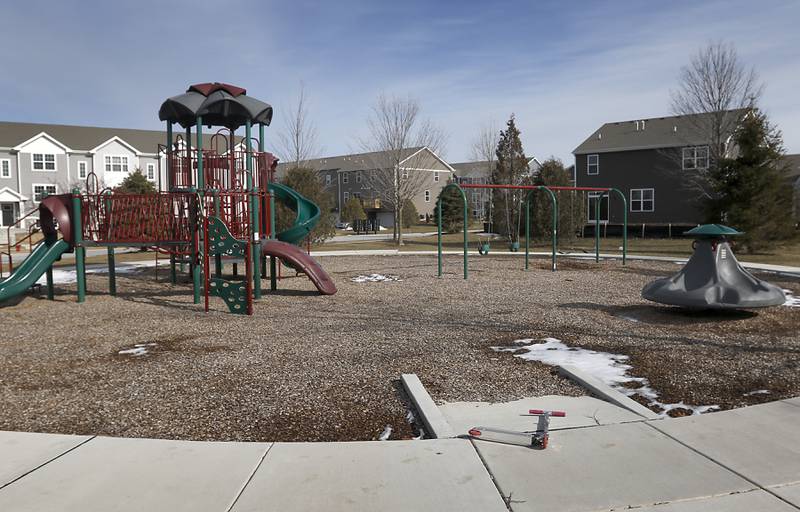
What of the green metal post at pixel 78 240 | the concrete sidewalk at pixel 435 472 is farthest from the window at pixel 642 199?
the concrete sidewalk at pixel 435 472

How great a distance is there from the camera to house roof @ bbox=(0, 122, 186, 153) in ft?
173

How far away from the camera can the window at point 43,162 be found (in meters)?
51.9

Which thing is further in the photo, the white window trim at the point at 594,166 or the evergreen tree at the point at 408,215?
the evergreen tree at the point at 408,215

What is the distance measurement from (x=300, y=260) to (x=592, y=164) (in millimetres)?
35990

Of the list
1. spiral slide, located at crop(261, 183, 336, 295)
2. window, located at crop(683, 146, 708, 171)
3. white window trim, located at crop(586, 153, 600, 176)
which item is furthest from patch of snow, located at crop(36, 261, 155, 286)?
window, located at crop(683, 146, 708, 171)

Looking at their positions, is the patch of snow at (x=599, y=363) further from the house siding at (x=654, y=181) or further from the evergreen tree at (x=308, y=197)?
the house siding at (x=654, y=181)

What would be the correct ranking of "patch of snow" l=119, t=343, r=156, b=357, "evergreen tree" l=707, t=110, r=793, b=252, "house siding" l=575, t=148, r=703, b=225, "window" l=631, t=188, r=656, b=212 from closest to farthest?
"patch of snow" l=119, t=343, r=156, b=357, "evergreen tree" l=707, t=110, r=793, b=252, "house siding" l=575, t=148, r=703, b=225, "window" l=631, t=188, r=656, b=212

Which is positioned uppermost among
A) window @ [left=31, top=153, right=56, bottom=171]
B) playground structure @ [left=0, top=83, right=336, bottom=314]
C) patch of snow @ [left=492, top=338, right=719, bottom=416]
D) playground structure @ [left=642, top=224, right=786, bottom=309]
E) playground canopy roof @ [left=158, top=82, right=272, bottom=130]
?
window @ [left=31, top=153, right=56, bottom=171]

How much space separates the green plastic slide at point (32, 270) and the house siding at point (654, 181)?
35.9 meters

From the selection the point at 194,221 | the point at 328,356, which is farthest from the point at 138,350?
the point at 194,221

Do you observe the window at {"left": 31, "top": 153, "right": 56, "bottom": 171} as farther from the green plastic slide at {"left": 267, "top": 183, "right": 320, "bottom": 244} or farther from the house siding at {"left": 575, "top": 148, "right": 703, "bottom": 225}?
the green plastic slide at {"left": 267, "top": 183, "right": 320, "bottom": 244}

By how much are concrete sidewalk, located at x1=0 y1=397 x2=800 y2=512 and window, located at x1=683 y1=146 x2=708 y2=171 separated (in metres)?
37.6

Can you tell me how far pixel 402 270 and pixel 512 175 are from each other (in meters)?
17.2

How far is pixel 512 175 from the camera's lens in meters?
33.8
